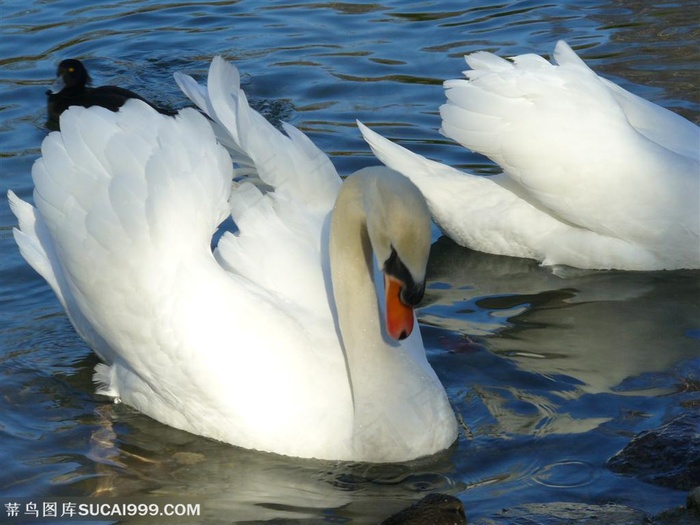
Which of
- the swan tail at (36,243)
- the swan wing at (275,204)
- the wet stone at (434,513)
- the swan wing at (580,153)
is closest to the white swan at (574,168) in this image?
the swan wing at (580,153)

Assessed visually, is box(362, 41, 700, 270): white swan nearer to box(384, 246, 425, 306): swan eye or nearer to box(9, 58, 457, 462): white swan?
box(9, 58, 457, 462): white swan

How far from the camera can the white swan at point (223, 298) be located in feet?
16.2

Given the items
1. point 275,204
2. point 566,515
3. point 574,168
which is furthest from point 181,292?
point 574,168

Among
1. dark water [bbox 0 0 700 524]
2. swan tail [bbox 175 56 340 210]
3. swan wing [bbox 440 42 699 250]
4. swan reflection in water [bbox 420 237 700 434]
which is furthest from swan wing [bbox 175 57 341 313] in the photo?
swan wing [bbox 440 42 699 250]

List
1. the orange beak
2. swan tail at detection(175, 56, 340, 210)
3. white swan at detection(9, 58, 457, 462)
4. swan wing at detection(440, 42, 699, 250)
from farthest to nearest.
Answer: swan wing at detection(440, 42, 699, 250)
swan tail at detection(175, 56, 340, 210)
white swan at detection(9, 58, 457, 462)
the orange beak

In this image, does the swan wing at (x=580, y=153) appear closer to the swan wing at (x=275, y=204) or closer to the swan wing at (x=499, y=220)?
the swan wing at (x=499, y=220)

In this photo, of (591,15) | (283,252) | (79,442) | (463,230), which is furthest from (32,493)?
(591,15)

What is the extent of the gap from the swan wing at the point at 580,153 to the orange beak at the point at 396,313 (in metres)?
2.65

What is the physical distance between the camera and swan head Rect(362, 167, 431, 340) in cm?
426

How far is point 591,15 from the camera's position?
454 inches

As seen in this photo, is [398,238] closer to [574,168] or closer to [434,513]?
[434,513]

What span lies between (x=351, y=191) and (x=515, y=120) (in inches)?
97.9

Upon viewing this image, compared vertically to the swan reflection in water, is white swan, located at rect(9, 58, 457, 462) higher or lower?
higher

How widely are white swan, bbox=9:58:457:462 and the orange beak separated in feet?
0.65
